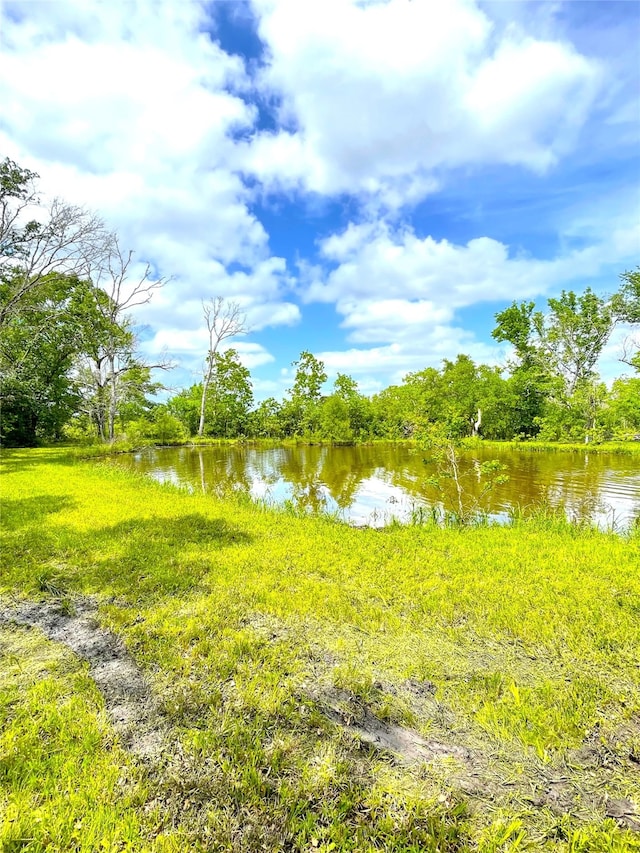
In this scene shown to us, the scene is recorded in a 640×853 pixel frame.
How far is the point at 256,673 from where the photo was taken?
121 inches

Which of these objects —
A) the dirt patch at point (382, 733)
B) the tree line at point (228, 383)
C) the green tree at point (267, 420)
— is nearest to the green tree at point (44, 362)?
the tree line at point (228, 383)

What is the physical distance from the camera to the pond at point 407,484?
10406 mm

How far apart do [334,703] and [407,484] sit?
12919mm

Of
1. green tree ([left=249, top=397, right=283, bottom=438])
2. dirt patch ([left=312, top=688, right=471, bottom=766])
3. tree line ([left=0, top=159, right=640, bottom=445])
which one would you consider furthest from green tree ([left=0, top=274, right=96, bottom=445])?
dirt patch ([left=312, top=688, right=471, bottom=766])

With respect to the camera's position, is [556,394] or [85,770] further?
[556,394]

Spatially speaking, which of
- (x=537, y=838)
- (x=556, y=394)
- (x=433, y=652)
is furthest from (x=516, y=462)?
(x=537, y=838)

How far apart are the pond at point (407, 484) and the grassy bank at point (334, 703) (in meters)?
3.95

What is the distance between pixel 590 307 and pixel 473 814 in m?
42.0

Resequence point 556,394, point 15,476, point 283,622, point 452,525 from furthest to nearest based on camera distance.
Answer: point 556,394 < point 15,476 < point 452,525 < point 283,622

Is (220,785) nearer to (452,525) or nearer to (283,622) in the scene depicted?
(283,622)

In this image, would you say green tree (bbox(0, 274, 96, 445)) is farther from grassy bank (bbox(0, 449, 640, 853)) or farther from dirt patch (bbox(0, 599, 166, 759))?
grassy bank (bbox(0, 449, 640, 853))

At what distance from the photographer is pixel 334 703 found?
9.07ft

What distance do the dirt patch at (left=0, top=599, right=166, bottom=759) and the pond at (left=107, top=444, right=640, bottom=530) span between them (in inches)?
227

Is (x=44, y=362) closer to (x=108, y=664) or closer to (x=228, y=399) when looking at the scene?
(x=228, y=399)
